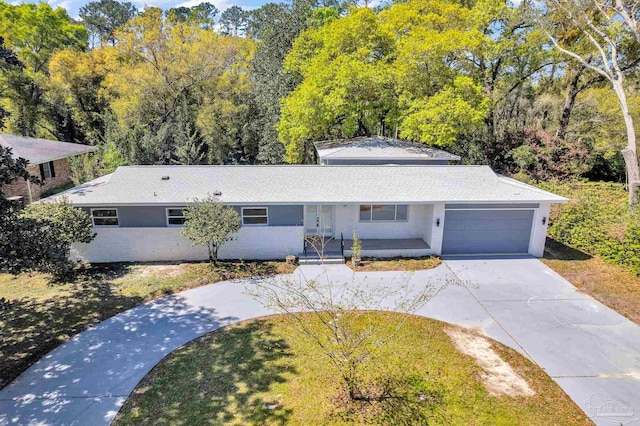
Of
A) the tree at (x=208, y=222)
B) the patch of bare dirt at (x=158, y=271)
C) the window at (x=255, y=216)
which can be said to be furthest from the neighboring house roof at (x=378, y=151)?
the patch of bare dirt at (x=158, y=271)

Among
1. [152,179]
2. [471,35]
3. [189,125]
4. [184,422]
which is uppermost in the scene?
[471,35]

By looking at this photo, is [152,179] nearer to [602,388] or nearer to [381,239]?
[381,239]

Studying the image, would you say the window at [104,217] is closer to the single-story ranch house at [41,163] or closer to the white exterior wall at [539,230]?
the single-story ranch house at [41,163]

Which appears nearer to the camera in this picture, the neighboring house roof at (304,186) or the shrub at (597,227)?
the shrub at (597,227)

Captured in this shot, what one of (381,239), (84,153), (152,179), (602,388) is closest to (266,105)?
(84,153)

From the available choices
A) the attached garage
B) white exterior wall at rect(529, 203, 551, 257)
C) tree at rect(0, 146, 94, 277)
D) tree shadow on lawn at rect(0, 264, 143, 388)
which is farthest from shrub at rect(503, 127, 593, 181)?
tree at rect(0, 146, 94, 277)

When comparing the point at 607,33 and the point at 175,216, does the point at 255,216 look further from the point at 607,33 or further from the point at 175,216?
the point at 607,33
